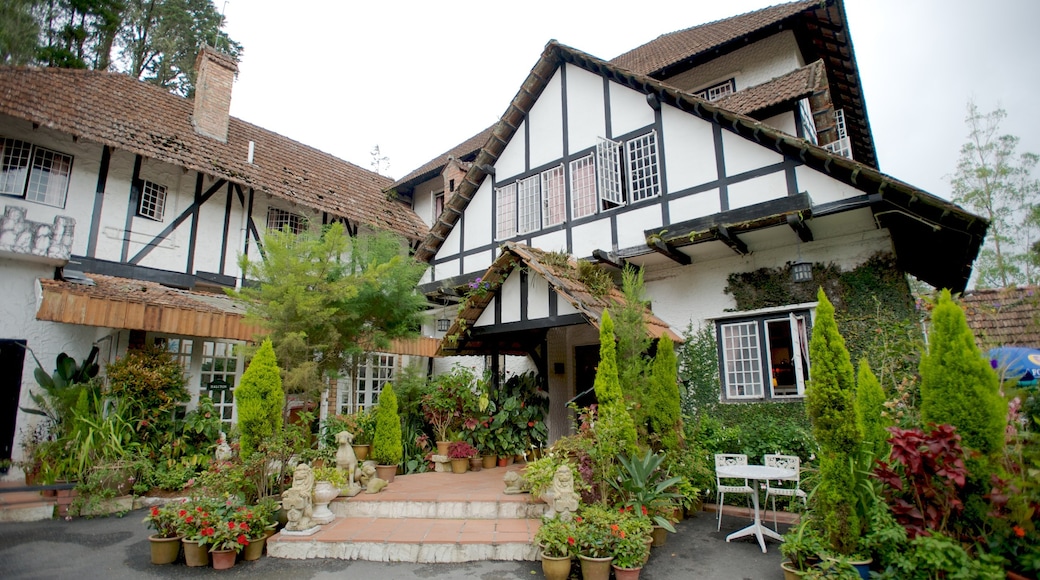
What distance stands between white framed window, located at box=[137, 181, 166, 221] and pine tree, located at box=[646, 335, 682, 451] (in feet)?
36.7

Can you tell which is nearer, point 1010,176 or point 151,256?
point 151,256

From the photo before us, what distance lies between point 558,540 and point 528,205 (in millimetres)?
7854

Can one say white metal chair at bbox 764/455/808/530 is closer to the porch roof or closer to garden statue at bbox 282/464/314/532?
garden statue at bbox 282/464/314/532

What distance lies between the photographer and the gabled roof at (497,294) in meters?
7.41

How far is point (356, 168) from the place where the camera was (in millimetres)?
17156

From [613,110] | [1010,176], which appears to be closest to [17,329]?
[613,110]

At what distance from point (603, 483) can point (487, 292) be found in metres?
3.96

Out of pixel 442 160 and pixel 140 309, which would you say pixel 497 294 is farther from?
pixel 442 160

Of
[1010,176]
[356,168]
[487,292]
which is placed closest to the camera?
[487,292]

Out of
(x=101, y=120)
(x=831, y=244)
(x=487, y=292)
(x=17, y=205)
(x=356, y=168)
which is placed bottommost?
(x=487, y=292)

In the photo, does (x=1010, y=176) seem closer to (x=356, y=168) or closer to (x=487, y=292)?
(x=487, y=292)

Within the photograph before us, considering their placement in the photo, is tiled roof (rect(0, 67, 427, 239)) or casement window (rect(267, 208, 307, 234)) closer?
tiled roof (rect(0, 67, 427, 239))

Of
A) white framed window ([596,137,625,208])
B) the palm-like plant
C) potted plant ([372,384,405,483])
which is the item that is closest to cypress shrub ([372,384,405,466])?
potted plant ([372,384,405,483])

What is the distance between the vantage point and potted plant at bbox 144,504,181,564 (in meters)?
5.50
